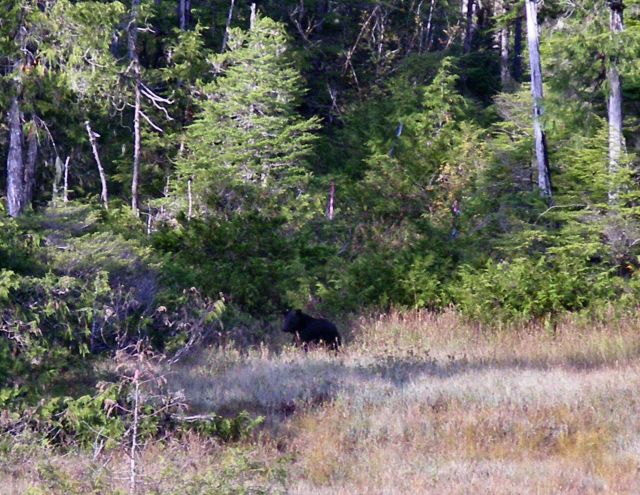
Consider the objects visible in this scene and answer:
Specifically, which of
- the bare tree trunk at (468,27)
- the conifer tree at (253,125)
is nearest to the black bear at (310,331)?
the conifer tree at (253,125)

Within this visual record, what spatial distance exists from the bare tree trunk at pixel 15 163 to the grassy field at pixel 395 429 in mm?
8137

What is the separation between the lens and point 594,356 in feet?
41.5

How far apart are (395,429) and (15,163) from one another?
12.9 meters

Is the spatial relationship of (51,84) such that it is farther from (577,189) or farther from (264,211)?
(577,189)

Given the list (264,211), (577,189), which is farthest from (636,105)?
(264,211)

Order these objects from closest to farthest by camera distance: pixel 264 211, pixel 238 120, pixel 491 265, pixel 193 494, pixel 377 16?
pixel 193 494 < pixel 491 265 < pixel 264 211 < pixel 238 120 < pixel 377 16

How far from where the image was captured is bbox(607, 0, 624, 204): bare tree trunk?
53.8 feet

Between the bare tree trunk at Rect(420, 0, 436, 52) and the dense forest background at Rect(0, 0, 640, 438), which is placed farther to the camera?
the bare tree trunk at Rect(420, 0, 436, 52)

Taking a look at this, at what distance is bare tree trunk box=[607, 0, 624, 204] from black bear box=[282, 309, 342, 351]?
5.84m

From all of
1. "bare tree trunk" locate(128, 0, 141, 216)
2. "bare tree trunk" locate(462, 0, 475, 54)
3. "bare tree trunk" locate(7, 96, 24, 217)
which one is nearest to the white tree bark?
"bare tree trunk" locate(128, 0, 141, 216)

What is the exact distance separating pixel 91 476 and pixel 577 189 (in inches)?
517

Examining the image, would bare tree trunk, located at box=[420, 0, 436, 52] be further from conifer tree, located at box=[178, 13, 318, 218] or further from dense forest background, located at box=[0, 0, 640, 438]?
conifer tree, located at box=[178, 13, 318, 218]

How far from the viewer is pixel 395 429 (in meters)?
9.03

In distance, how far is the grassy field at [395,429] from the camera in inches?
292
